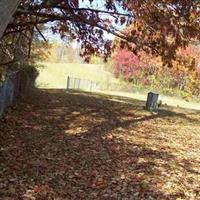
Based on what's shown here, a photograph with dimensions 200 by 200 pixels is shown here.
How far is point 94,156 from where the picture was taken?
9305 millimetres

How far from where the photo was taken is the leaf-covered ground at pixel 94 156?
284 inches

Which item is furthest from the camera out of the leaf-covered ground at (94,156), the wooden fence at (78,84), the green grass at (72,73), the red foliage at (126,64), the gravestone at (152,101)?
the green grass at (72,73)

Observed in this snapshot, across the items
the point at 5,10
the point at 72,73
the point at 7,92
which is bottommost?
the point at 7,92

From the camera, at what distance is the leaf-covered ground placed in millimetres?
7223

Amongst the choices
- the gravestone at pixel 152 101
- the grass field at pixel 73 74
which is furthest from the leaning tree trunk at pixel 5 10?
the grass field at pixel 73 74

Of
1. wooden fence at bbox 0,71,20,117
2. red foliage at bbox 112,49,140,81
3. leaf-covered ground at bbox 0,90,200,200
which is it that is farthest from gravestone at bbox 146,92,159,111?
red foliage at bbox 112,49,140,81

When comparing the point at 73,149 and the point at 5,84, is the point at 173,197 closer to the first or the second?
the point at 73,149

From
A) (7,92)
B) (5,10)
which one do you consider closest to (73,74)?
(7,92)

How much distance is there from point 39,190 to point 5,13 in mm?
4230

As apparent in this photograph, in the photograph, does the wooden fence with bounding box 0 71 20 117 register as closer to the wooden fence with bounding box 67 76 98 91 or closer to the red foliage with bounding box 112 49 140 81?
the wooden fence with bounding box 67 76 98 91

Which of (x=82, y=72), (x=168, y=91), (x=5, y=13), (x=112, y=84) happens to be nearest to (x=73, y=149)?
(x=5, y=13)

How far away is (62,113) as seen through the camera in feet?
47.6

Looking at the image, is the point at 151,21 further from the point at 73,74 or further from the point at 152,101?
the point at 73,74

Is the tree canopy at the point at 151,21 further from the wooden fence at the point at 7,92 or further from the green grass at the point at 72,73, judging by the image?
the green grass at the point at 72,73
